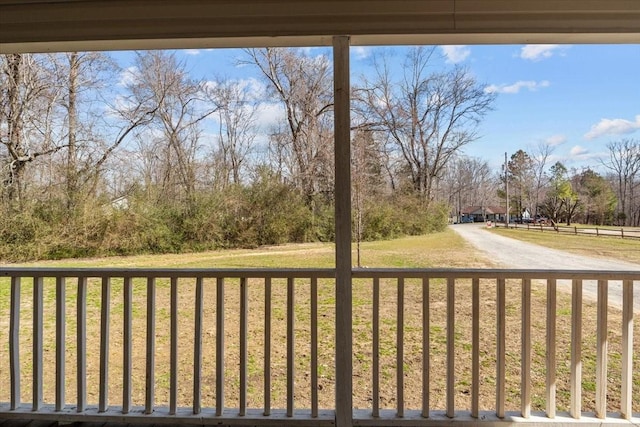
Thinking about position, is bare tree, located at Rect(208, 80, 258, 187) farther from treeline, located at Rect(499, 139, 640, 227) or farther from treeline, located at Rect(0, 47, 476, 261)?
treeline, located at Rect(499, 139, 640, 227)

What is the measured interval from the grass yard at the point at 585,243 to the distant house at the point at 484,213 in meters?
0.08

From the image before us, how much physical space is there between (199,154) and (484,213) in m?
1.85

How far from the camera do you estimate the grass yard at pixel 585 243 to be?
192 centimetres

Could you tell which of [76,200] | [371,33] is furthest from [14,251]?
[371,33]

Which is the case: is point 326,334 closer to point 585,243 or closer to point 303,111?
point 303,111

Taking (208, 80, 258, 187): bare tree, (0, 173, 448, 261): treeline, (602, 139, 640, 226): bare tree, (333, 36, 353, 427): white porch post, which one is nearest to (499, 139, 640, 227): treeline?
(602, 139, 640, 226): bare tree

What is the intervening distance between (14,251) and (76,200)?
495 mm

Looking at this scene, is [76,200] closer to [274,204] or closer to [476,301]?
[274,204]

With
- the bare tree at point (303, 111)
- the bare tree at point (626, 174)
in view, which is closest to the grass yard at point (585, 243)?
the bare tree at point (626, 174)

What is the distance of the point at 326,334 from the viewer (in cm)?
200

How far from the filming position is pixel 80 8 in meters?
1.72

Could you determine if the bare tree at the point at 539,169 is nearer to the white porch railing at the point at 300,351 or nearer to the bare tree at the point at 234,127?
the white porch railing at the point at 300,351

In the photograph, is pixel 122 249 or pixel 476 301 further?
pixel 122 249

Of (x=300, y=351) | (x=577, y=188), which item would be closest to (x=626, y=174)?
(x=577, y=188)
